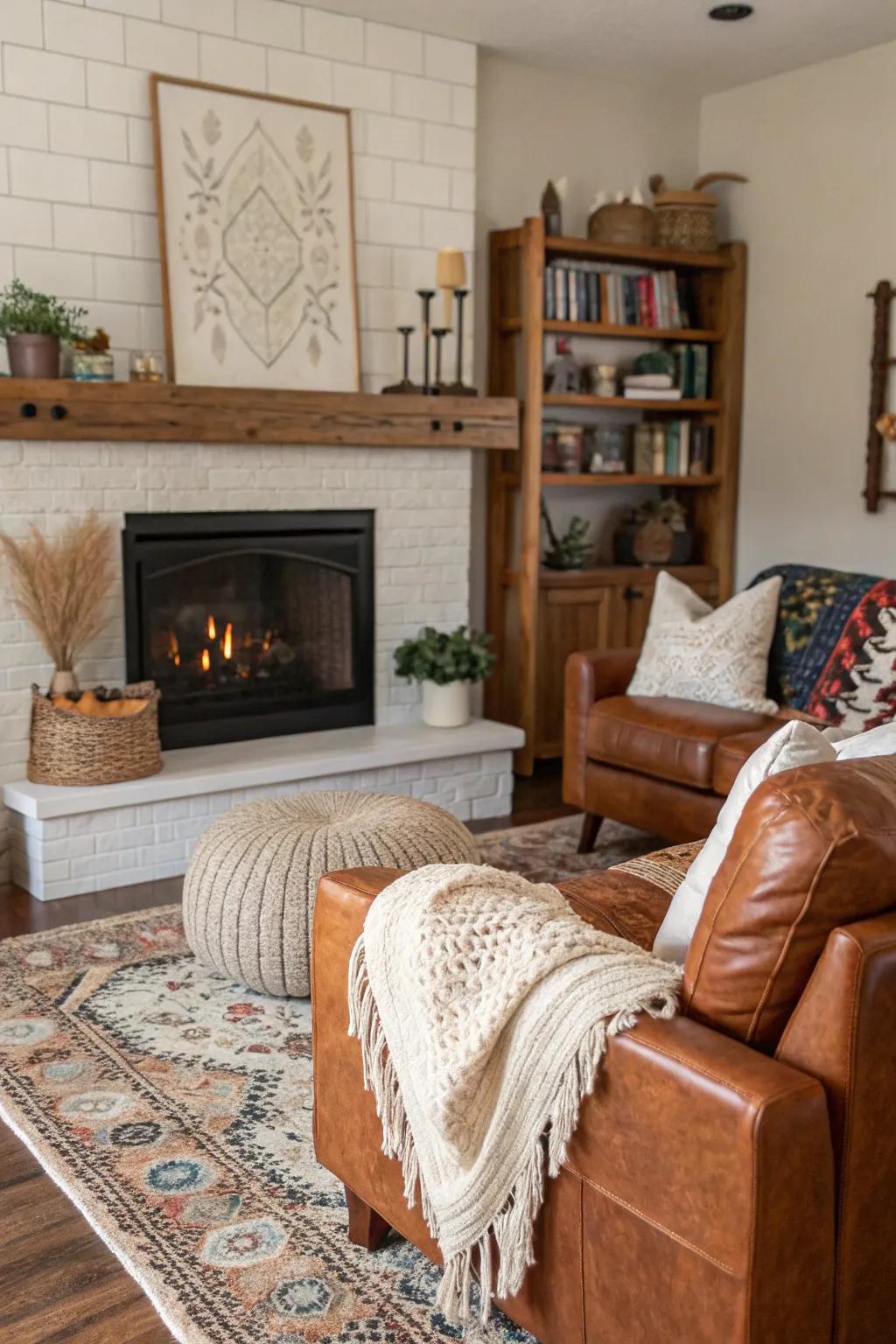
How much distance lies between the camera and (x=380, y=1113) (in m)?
1.91

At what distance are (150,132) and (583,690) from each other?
2.22 metres

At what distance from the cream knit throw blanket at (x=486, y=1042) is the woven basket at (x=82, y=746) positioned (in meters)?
2.20

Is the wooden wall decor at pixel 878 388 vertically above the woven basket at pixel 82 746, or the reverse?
the wooden wall decor at pixel 878 388

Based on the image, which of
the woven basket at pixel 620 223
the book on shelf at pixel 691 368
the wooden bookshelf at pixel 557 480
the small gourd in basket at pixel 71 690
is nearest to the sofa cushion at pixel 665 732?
the wooden bookshelf at pixel 557 480

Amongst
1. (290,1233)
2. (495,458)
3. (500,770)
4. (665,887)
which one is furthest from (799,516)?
(290,1233)

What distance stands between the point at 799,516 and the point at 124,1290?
435 cm

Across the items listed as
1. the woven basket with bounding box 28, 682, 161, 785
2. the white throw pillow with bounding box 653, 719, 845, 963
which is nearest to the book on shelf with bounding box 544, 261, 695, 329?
the woven basket with bounding box 28, 682, 161, 785

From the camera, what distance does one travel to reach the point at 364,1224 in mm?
2154

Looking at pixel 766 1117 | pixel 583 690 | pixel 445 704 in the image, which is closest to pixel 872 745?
A: pixel 766 1117

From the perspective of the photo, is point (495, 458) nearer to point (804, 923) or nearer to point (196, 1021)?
point (196, 1021)

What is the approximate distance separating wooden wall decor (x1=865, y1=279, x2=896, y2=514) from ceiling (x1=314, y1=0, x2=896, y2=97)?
93 cm

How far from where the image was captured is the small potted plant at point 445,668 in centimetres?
475

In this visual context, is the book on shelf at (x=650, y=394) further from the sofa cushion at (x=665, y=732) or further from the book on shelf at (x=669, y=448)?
the sofa cushion at (x=665, y=732)

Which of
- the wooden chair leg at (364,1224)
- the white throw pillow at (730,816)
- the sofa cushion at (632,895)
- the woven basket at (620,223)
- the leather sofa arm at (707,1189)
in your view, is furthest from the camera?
the woven basket at (620,223)
